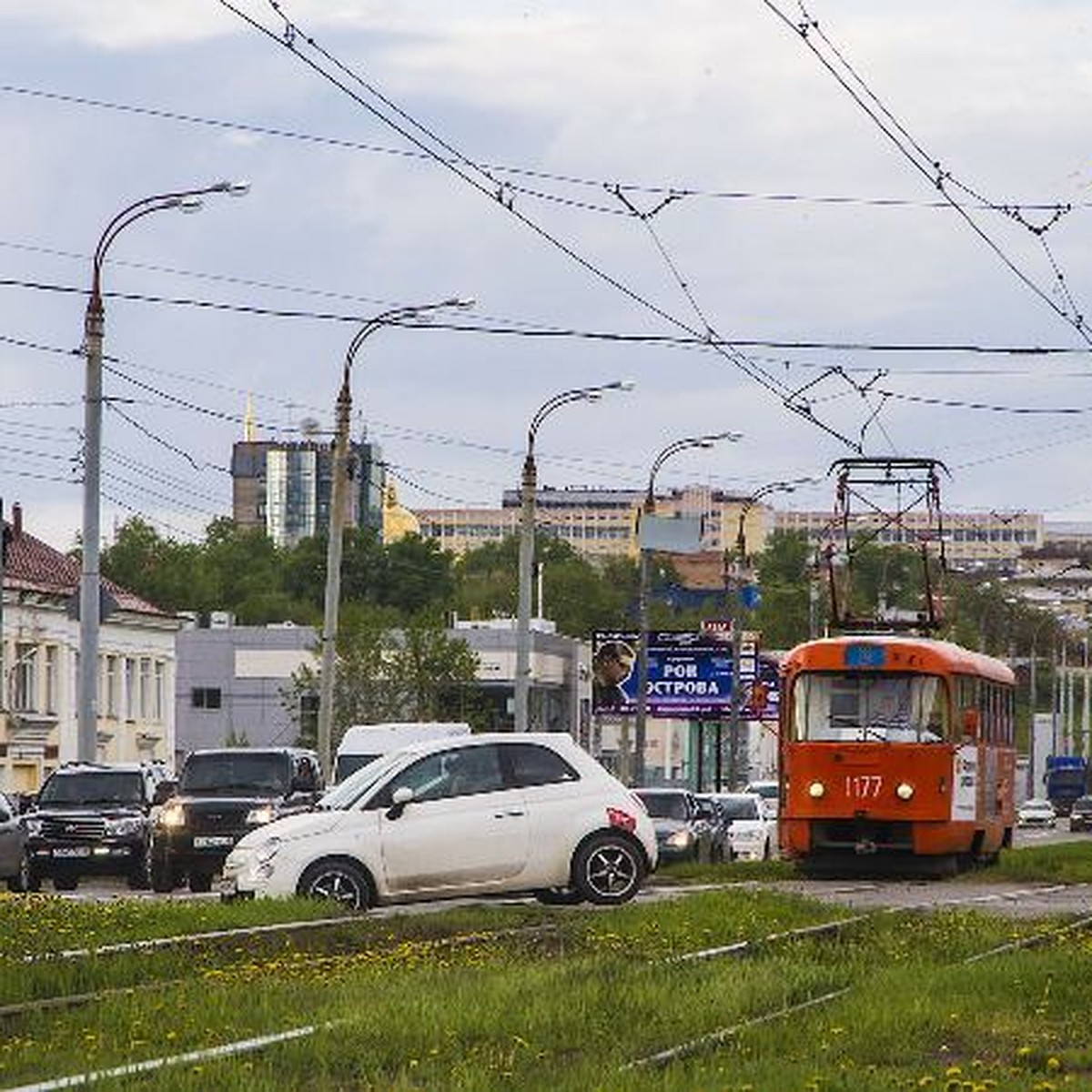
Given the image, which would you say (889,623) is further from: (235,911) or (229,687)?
(229,687)

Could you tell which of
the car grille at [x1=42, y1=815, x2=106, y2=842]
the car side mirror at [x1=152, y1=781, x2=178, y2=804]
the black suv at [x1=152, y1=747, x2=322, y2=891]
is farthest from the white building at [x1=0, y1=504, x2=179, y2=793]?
the black suv at [x1=152, y1=747, x2=322, y2=891]

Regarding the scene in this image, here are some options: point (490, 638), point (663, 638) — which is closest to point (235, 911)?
point (663, 638)

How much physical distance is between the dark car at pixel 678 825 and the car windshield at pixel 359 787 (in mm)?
18287

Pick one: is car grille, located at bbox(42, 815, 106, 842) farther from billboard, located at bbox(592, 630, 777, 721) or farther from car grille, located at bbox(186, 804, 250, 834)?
billboard, located at bbox(592, 630, 777, 721)

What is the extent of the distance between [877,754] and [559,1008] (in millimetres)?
24201

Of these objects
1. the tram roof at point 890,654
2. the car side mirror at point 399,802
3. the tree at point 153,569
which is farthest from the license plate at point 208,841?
the tree at point 153,569

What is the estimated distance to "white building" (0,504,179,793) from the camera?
8831 cm

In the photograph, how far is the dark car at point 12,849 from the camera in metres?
38.8

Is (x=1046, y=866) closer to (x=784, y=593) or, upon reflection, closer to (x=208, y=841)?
(x=208, y=841)

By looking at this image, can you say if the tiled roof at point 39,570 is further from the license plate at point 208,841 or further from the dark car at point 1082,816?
the license plate at point 208,841

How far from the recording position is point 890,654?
132 ft

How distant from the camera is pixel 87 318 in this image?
153ft

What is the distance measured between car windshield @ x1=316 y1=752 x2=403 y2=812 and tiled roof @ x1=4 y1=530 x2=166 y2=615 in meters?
56.0

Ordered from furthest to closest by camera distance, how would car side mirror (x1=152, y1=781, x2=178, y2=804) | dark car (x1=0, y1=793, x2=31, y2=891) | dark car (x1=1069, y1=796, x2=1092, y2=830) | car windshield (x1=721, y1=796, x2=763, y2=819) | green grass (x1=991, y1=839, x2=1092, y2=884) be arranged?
dark car (x1=1069, y1=796, x2=1092, y2=830) → car windshield (x1=721, y1=796, x2=763, y2=819) → car side mirror (x1=152, y1=781, x2=178, y2=804) → green grass (x1=991, y1=839, x2=1092, y2=884) → dark car (x1=0, y1=793, x2=31, y2=891)
